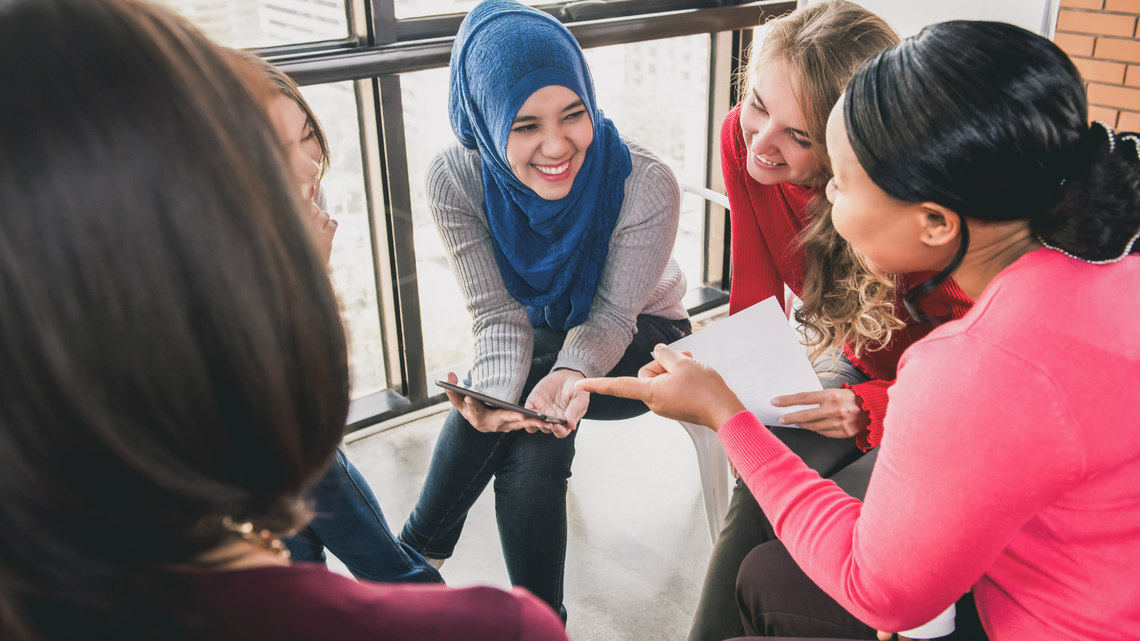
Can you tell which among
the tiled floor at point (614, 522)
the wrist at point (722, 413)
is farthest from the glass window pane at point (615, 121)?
the wrist at point (722, 413)

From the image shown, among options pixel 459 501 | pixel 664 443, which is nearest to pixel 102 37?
pixel 459 501

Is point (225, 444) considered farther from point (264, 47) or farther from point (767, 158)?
point (264, 47)

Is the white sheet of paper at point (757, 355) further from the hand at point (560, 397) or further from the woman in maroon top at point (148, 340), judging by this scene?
the woman in maroon top at point (148, 340)

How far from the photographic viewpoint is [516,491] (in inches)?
59.3

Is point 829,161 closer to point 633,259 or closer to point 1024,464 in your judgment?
point 633,259

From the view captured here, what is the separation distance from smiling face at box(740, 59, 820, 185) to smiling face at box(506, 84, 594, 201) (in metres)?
Answer: 0.32

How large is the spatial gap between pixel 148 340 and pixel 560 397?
3.97 feet

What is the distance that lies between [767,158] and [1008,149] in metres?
0.73

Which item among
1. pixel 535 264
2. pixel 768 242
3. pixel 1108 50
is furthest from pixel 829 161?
pixel 1108 50

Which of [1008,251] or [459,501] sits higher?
[1008,251]

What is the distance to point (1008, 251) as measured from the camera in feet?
2.94

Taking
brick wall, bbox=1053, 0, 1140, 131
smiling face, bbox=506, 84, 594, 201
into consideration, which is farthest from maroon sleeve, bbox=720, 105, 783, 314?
brick wall, bbox=1053, 0, 1140, 131

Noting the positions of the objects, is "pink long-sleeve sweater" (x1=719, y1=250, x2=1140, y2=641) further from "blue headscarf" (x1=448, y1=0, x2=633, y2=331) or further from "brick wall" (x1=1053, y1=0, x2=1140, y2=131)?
"brick wall" (x1=1053, y1=0, x2=1140, y2=131)

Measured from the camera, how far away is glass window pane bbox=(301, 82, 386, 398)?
2.11 meters
